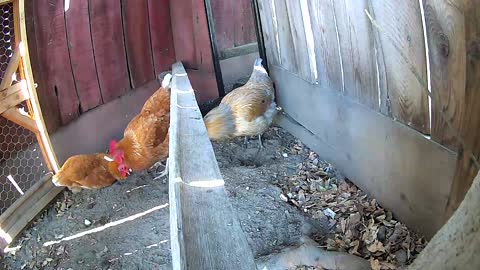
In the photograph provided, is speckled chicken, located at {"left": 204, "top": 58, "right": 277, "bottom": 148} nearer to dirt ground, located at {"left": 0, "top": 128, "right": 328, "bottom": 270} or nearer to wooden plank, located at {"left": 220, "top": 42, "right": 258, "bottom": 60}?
dirt ground, located at {"left": 0, "top": 128, "right": 328, "bottom": 270}

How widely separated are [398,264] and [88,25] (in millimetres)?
2556

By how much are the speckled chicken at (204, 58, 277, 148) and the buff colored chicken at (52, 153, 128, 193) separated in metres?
0.72

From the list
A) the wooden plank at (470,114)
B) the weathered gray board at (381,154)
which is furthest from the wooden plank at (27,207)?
the wooden plank at (470,114)

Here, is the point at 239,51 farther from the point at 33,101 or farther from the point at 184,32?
the point at 33,101

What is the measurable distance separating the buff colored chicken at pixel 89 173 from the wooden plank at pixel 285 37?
1422mm

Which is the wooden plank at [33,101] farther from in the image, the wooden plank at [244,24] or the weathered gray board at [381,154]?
the wooden plank at [244,24]

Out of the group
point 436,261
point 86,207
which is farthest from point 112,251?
point 436,261

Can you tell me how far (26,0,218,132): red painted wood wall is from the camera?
8.94 feet

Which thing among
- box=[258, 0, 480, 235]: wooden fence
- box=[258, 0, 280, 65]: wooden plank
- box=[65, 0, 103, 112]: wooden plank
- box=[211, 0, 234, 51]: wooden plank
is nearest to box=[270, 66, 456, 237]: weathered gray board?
box=[258, 0, 480, 235]: wooden fence

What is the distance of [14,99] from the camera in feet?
7.45

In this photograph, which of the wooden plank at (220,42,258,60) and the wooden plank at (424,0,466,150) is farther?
the wooden plank at (220,42,258,60)

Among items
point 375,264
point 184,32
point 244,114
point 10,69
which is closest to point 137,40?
point 184,32

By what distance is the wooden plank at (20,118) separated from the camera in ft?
7.34

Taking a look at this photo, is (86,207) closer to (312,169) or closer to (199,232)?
(312,169)
